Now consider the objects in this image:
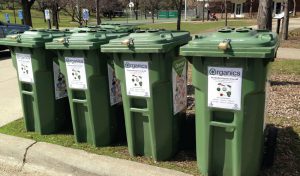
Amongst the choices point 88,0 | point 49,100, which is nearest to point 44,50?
point 49,100

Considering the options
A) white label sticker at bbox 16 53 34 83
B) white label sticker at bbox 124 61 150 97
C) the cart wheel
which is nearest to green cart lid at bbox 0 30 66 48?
white label sticker at bbox 16 53 34 83

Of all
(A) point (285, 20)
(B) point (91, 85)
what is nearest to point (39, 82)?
(B) point (91, 85)

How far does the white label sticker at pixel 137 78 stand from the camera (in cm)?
373

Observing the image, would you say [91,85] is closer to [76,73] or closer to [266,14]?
[76,73]

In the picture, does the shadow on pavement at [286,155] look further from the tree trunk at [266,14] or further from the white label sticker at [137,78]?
the tree trunk at [266,14]

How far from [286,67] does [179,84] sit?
6125 mm

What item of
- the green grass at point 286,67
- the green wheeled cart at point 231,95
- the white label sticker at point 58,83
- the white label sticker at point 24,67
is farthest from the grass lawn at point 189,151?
the green grass at point 286,67

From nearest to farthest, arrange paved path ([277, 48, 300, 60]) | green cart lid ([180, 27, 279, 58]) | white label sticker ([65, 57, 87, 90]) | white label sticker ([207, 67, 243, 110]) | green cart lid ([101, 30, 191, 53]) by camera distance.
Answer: green cart lid ([180, 27, 279, 58])
white label sticker ([207, 67, 243, 110])
green cart lid ([101, 30, 191, 53])
white label sticker ([65, 57, 87, 90])
paved path ([277, 48, 300, 60])

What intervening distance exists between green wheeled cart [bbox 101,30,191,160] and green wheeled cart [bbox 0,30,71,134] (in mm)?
1137

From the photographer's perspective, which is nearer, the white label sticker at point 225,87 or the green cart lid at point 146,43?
the white label sticker at point 225,87

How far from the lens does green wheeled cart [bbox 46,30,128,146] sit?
4129 millimetres

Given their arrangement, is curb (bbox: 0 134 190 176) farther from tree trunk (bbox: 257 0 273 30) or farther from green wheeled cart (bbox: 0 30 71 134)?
tree trunk (bbox: 257 0 273 30)

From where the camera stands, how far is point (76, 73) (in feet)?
13.9

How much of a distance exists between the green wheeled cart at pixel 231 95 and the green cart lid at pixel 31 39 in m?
2.02
